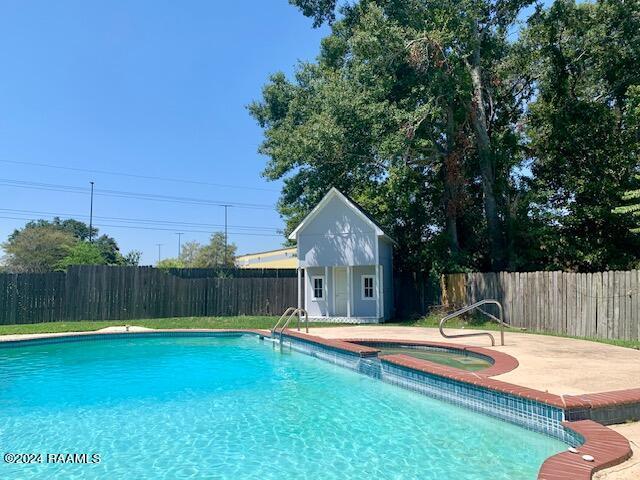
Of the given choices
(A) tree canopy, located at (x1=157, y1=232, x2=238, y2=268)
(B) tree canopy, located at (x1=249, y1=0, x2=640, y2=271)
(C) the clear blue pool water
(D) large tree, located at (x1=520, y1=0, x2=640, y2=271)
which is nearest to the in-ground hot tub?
(C) the clear blue pool water

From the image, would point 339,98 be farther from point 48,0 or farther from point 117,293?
point 117,293

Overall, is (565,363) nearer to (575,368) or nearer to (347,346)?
(575,368)

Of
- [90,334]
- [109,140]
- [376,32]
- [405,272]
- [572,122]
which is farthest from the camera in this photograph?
[109,140]

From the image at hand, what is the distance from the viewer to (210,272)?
2273 centimetres

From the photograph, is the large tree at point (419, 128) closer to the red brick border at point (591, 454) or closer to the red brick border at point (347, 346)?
the red brick border at point (347, 346)

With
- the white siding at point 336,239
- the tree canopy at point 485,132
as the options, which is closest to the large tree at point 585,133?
the tree canopy at point 485,132

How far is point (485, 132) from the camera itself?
19.2m

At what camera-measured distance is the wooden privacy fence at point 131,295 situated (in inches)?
707

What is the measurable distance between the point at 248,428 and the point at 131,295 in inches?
586

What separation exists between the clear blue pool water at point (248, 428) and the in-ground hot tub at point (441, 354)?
1.64 m

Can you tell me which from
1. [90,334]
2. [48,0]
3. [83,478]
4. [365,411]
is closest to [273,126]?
[48,0]

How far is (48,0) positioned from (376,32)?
10955 mm

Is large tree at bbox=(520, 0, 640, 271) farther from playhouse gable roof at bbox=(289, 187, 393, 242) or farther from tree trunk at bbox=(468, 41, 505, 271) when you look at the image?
playhouse gable roof at bbox=(289, 187, 393, 242)

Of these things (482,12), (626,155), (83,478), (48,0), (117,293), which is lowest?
(83,478)
